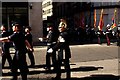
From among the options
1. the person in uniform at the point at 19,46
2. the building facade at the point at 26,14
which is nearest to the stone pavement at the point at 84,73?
the person in uniform at the point at 19,46

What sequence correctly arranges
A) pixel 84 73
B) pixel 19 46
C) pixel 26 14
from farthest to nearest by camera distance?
1. pixel 26 14
2. pixel 84 73
3. pixel 19 46

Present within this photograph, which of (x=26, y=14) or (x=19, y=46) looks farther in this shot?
(x=26, y=14)

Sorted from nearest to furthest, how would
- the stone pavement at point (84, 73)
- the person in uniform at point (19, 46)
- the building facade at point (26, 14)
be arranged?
1. the person in uniform at point (19, 46)
2. the stone pavement at point (84, 73)
3. the building facade at point (26, 14)

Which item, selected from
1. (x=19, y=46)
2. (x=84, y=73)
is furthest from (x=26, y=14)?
(x=19, y=46)

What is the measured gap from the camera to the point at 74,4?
189 feet

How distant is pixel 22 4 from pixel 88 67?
1896 cm

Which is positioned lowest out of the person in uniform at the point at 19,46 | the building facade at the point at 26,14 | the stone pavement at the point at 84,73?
the stone pavement at the point at 84,73

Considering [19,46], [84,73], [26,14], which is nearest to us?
[19,46]

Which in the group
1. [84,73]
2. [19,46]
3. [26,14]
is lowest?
[84,73]

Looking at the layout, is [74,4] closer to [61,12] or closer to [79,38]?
[61,12]

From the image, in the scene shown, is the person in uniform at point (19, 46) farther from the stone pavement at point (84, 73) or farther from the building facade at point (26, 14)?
the building facade at point (26, 14)

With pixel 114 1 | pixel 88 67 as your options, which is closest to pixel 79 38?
pixel 114 1

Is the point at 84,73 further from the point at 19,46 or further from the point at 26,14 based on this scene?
the point at 26,14

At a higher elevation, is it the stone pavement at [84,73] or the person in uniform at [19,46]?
the person in uniform at [19,46]
